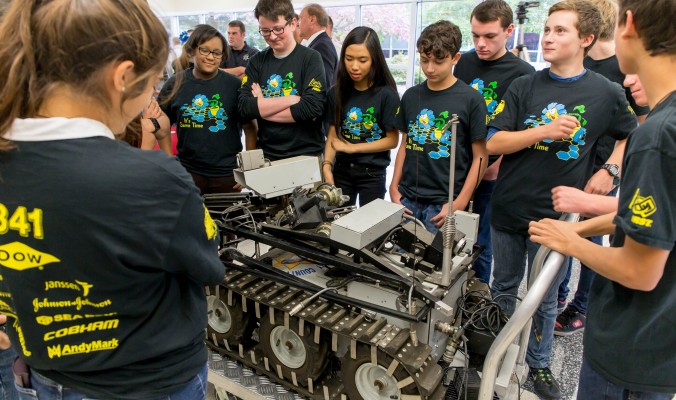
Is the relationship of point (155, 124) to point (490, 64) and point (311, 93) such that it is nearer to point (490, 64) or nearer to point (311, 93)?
point (311, 93)

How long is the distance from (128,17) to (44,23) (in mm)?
122

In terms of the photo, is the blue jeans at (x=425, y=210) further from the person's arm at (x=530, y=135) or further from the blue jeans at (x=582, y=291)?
the blue jeans at (x=582, y=291)

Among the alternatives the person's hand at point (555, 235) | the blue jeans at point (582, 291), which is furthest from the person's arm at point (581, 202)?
the blue jeans at point (582, 291)

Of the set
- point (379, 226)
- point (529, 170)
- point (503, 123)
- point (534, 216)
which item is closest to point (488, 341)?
point (379, 226)

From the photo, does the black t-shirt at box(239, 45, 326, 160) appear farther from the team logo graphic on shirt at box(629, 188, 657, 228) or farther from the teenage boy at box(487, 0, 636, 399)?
the team logo graphic on shirt at box(629, 188, 657, 228)

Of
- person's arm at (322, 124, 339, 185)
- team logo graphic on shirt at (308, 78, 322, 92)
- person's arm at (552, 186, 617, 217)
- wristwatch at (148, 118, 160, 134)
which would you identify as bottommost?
person's arm at (322, 124, 339, 185)

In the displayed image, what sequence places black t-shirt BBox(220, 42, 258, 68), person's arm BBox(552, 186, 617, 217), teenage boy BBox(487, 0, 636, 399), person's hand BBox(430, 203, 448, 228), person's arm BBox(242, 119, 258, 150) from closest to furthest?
person's arm BBox(552, 186, 617, 217) < teenage boy BBox(487, 0, 636, 399) < person's hand BBox(430, 203, 448, 228) < person's arm BBox(242, 119, 258, 150) < black t-shirt BBox(220, 42, 258, 68)

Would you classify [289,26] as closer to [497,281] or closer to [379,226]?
[379,226]

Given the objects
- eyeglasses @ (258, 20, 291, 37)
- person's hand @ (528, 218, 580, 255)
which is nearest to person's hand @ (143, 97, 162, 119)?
eyeglasses @ (258, 20, 291, 37)

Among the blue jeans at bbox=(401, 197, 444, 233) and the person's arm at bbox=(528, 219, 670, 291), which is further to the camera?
the blue jeans at bbox=(401, 197, 444, 233)

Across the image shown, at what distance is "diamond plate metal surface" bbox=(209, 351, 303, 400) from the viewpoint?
1.71m

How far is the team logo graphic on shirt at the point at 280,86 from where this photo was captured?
9.18 ft

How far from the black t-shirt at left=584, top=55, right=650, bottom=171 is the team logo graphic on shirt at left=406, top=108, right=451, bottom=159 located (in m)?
0.89

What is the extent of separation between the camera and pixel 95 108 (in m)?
0.77
